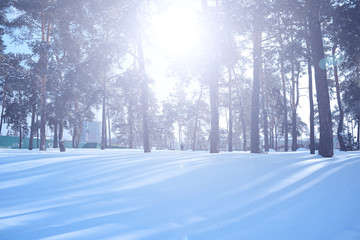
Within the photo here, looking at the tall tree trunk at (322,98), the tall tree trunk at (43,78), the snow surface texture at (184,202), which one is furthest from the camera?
the tall tree trunk at (43,78)

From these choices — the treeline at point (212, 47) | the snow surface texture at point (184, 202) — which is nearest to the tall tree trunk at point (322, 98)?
the treeline at point (212, 47)

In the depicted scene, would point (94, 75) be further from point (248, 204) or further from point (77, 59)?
point (248, 204)

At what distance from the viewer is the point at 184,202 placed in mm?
4051

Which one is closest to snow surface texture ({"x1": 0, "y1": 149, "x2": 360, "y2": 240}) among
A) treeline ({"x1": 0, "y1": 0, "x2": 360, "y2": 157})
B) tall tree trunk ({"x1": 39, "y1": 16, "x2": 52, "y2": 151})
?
treeline ({"x1": 0, "y1": 0, "x2": 360, "y2": 157})

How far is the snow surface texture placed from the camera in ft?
10.2

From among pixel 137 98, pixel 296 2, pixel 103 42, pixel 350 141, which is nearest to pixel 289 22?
pixel 296 2

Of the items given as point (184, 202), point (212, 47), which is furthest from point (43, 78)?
point (184, 202)

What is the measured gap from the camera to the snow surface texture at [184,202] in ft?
10.2

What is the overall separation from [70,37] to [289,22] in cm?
1283

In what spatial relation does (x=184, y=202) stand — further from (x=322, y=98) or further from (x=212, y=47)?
(x=212, y=47)

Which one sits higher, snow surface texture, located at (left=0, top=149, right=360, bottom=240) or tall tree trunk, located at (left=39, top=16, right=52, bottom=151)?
tall tree trunk, located at (left=39, top=16, right=52, bottom=151)

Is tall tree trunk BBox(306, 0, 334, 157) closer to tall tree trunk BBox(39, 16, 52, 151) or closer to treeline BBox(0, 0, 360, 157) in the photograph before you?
treeline BBox(0, 0, 360, 157)

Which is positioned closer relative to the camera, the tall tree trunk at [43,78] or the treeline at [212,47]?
the treeline at [212,47]

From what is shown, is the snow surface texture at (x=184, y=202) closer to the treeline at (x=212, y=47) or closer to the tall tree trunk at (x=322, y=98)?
the tall tree trunk at (x=322, y=98)
